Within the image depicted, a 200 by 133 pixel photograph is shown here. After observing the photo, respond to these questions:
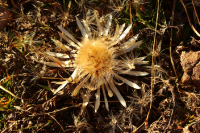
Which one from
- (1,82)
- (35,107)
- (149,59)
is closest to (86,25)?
(149,59)

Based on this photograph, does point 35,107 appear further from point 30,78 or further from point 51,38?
point 51,38

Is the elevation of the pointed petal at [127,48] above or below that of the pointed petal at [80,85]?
above

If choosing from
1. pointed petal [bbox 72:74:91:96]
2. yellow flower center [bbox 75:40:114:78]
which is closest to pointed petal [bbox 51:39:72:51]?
yellow flower center [bbox 75:40:114:78]

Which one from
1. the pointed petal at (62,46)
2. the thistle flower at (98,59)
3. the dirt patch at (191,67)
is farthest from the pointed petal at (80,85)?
the dirt patch at (191,67)

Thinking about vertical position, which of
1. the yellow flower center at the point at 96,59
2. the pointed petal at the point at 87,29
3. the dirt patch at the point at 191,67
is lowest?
the dirt patch at the point at 191,67

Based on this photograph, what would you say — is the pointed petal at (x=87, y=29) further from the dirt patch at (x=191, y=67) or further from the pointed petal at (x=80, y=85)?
the dirt patch at (x=191, y=67)

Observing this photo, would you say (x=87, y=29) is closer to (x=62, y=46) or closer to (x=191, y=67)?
(x=62, y=46)

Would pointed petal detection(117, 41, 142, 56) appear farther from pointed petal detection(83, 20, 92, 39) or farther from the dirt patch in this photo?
the dirt patch

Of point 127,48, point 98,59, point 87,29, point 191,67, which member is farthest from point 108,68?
point 191,67

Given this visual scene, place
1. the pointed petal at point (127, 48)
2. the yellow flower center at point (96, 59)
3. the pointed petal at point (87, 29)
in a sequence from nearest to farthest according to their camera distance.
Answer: the yellow flower center at point (96, 59)
the pointed petal at point (127, 48)
the pointed petal at point (87, 29)
